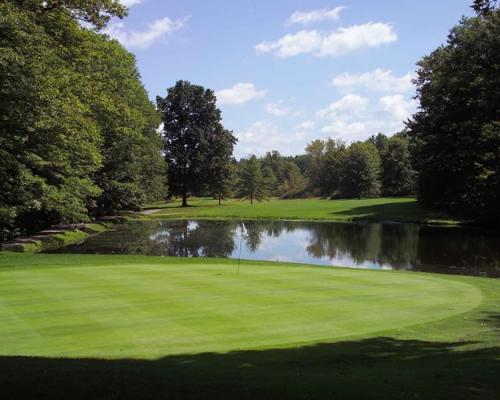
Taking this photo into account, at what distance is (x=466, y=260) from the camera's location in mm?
28969

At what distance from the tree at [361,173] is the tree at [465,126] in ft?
153

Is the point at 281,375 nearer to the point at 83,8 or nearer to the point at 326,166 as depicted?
the point at 83,8

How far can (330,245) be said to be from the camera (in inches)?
1473

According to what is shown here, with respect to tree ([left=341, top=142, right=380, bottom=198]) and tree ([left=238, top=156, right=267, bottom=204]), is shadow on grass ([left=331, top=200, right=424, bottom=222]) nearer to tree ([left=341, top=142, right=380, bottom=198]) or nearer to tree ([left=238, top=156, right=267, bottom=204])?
tree ([left=238, top=156, right=267, bottom=204])

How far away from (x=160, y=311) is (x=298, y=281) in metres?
5.20

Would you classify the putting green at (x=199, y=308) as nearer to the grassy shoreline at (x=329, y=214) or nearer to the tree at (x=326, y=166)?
the grassy shoreline at (x=329, y=214)

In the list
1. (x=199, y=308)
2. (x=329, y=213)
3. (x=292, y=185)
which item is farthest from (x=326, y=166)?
(x=199, y=308)

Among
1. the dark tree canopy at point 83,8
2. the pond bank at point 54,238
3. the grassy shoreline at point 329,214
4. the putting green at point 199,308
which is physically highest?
the dark tree canopy at point 83,8

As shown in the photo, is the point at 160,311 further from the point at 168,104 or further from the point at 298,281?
the point at 168,104

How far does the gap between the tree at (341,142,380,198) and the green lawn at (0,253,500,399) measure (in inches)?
3531

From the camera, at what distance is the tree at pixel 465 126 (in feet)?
145

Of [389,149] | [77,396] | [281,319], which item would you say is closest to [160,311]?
[281,319]

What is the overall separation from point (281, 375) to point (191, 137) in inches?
3068

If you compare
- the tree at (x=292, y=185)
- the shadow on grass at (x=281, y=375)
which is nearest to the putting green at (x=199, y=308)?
Result: the shadow on grass at (x=281, y=375)
